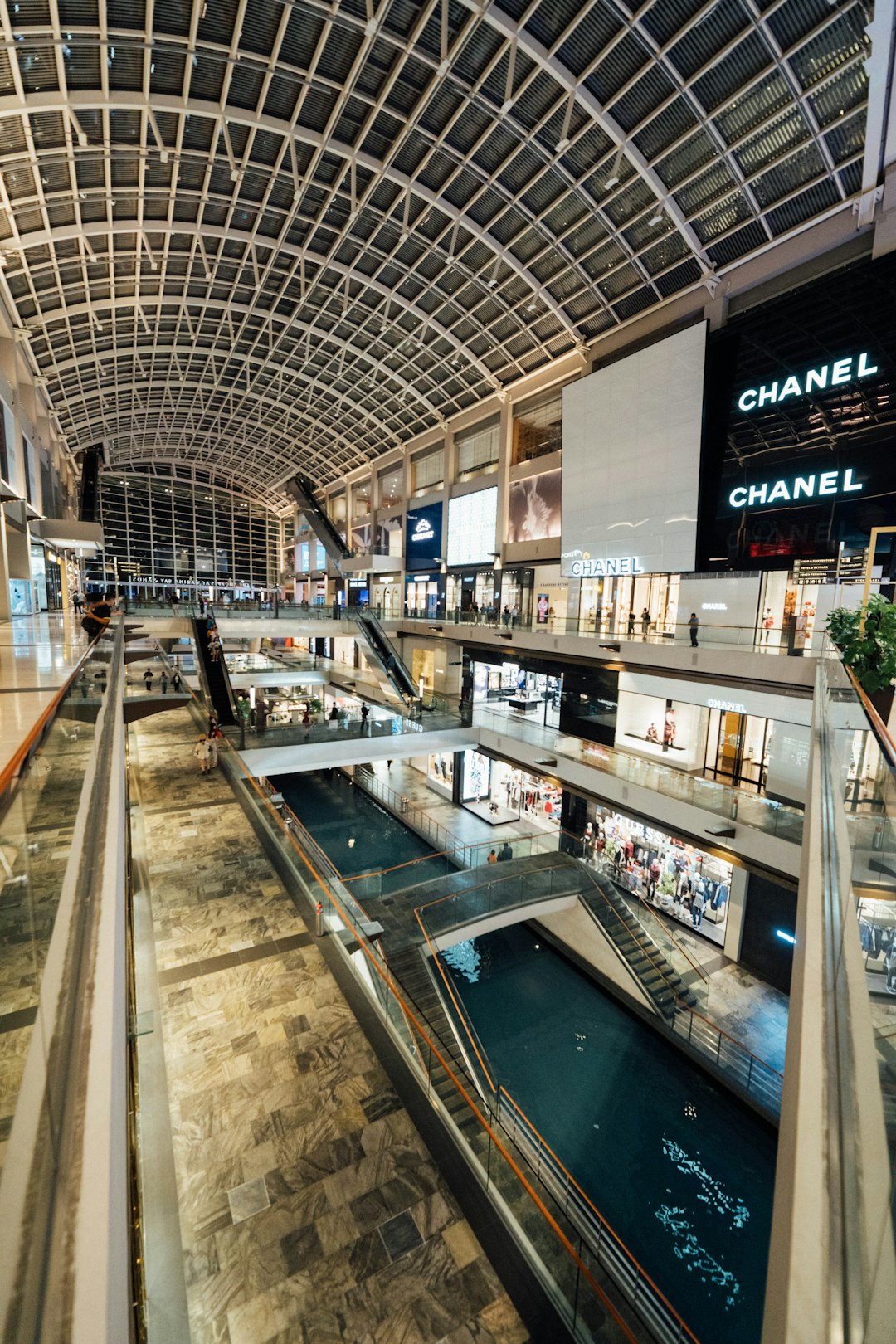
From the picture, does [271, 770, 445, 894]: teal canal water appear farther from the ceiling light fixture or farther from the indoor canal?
the ceiling light fixture

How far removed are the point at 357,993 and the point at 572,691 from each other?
48.7 ft

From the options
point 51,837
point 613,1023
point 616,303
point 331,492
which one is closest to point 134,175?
point 616,303

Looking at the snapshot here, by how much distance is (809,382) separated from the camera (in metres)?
14.4

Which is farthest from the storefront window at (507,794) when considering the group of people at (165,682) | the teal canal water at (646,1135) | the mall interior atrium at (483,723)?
the group of people at (165,682)

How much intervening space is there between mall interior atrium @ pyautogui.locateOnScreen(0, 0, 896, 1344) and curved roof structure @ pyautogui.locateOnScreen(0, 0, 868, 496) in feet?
0.51

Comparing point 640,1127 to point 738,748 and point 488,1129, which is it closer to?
point 488,1129

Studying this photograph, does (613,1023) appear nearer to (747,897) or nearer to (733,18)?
(747,897)

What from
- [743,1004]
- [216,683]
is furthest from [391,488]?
[743,1004]

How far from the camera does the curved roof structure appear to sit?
11.9 meters

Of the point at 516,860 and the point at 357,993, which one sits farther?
the point at 516,860

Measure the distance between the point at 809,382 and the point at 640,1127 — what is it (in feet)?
57.6

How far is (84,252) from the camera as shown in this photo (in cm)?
1842

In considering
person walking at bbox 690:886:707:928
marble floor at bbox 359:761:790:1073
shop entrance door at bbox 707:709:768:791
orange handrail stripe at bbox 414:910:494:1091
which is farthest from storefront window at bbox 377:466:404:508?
orange handrail stripe at bbox 414:910:494:1091

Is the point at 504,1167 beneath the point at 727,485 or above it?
beneath
